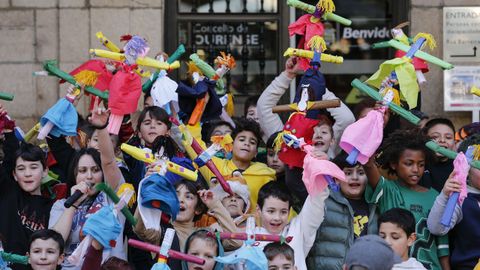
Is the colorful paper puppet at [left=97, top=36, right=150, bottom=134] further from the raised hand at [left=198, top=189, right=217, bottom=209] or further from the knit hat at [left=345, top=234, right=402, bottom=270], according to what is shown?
the knit hat at [left=345, top=234, right=402, bottom=270]

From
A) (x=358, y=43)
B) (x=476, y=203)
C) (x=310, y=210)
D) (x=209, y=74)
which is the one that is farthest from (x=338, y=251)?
(x=358, y=43)

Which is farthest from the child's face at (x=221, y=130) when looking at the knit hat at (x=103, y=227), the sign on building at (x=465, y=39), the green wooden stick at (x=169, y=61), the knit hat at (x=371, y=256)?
the knit hat at (x=371, y=256)

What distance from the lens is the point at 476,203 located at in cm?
765

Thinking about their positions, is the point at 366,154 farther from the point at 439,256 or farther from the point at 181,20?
the point at 181,20

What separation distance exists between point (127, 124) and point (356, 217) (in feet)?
5.85

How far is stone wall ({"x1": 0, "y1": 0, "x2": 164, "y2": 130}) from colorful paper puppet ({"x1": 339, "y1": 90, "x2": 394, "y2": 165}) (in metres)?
3.02

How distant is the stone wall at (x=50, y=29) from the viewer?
1008 cm

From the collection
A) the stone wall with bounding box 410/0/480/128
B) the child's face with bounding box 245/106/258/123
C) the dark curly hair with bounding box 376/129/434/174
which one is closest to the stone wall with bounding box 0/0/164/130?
the child's face with bounding box 245/106/258/123

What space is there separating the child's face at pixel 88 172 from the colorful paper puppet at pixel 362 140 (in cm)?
148

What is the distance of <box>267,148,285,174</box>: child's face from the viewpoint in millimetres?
8305

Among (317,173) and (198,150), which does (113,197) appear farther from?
(317,173)

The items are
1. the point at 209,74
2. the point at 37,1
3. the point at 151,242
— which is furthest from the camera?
the point at 37,1

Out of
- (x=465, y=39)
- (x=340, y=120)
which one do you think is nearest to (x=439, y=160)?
(x=340, y=120)

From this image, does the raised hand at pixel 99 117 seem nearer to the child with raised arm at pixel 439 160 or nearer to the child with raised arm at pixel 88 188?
the child with raised arm at pixel 88 188
